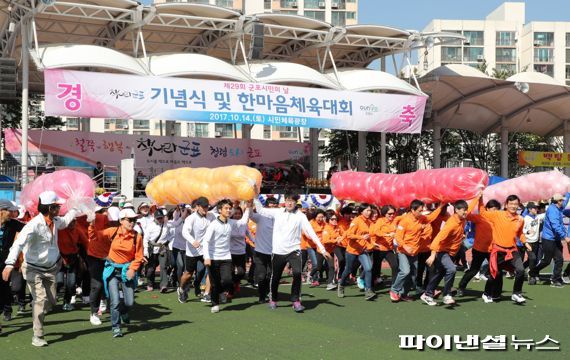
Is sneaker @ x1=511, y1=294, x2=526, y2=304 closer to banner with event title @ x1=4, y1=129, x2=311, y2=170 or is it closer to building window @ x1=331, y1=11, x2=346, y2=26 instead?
banner with event title @ x1=4, y1=129, x2=311, y2=170

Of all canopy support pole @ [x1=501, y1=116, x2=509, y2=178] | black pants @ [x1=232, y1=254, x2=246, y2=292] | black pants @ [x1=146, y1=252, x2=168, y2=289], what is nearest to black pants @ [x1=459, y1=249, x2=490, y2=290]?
black pants @ [x1=232, y1=254, x2=246, y2=292]

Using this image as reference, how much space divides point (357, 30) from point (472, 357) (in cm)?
2316

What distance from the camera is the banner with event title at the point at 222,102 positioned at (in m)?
22.8

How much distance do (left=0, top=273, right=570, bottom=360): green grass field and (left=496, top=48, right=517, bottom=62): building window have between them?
77241mm

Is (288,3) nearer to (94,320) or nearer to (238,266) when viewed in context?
(238,266)

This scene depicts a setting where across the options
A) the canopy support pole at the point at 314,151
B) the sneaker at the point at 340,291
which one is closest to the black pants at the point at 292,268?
the sneaker at the point at 340,291

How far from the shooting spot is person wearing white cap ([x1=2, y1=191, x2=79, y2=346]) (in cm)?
835

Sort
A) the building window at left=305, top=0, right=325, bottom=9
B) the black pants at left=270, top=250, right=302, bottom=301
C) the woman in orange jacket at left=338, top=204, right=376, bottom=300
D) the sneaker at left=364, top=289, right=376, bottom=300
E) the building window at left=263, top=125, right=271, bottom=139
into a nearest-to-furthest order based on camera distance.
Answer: the black pants at left=270, top=250, right=302, bottom=301 < the sneaker at left=364, top=289, right=376, bottom=300 < the woman in orange jacket at left=338, top=204, right=376, bottom=300 < the building window at left=263, top=125, right=271, bottom=139 < the building window at left=305, top=0, right=325, bottom=9

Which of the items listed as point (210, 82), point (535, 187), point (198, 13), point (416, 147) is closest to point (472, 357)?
point (535, 187)

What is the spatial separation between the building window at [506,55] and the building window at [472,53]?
2.11 meters

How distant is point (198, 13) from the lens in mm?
26719

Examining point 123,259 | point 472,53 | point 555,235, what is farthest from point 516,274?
point 472,53

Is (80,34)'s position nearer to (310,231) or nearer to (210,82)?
(210,82)

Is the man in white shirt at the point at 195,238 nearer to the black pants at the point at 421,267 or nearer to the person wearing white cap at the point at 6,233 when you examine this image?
the person wearing white cap at the point at 6,233
